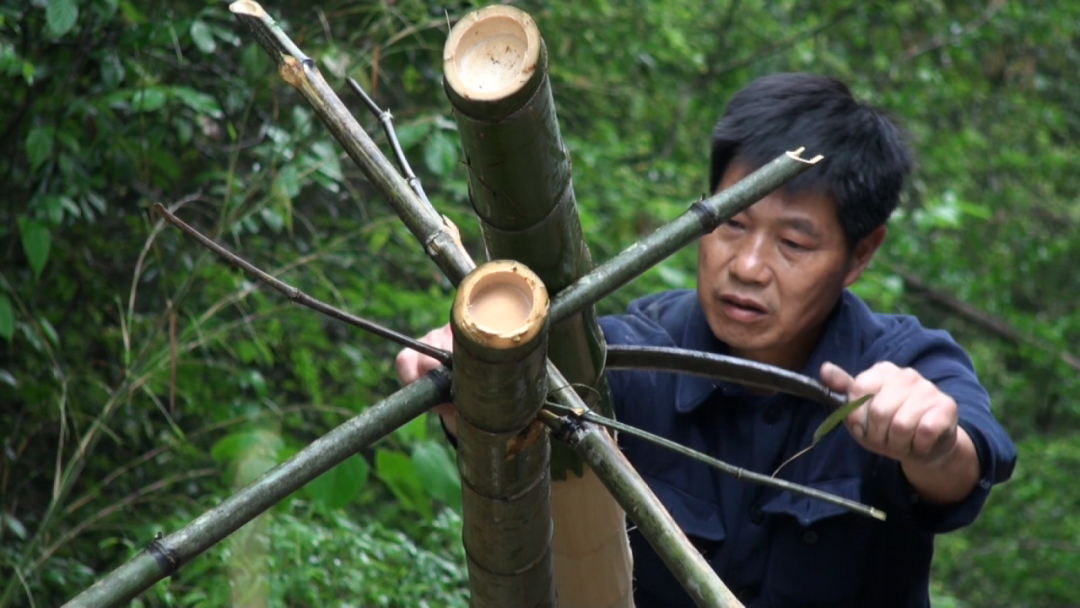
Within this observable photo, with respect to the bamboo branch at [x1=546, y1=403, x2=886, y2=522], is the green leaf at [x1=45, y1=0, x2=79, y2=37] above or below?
above

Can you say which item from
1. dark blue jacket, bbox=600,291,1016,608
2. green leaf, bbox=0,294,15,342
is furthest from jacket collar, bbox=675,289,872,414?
green leaf, bbox=0,294,15,342

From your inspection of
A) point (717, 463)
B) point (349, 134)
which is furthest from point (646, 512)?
point (349, 134)

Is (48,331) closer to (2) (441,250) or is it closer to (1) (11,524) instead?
(1) (11,524)

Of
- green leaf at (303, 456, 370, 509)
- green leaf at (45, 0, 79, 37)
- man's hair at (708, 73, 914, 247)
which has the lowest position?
green leaf at (303, 456, 370, 509)

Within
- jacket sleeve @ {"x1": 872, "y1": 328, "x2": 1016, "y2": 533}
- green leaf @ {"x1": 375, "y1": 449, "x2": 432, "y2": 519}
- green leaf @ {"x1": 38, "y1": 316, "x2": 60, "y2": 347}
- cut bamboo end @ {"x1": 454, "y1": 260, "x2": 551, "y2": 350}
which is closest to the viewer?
cut bamboo end @ {"x1": 454, "y1": 260, "x2": 551, "y2": 350}

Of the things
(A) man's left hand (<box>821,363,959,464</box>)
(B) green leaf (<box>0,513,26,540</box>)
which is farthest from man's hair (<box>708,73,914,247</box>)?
(B) green leaf (<box>0,513,26,540</box>)

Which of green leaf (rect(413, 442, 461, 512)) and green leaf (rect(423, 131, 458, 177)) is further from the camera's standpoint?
green leaf (rect(423, 131, 458, 177))

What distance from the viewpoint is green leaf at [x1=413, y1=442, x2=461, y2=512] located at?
2.45 m

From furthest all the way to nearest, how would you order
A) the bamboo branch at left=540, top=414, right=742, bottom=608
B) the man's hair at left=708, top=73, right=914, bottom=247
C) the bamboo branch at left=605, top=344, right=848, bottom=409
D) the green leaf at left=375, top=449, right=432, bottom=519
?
the green leaf at left=375, top=449, right=432, bottom=519 < the man's hair at left=708, top=73, right=914, bottom=247 < the bamboo branch at left=605, top=344, right=848, bottom=409 < the bamboo branch at left=540, top=414, right=742, bottom=608

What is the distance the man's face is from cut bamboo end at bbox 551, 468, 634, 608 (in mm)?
619

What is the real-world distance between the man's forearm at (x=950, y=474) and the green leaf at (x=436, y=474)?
963 mm

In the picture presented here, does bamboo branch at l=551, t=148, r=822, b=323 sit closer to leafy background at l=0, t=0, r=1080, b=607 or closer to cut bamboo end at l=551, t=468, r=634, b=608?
cut bamboo end at l=551, t=468, r=634, b=608

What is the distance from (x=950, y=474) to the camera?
1.77 metres

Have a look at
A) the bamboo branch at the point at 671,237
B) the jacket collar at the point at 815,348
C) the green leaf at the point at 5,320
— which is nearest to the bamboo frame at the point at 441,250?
the bamboo branch at the point at 671,237
